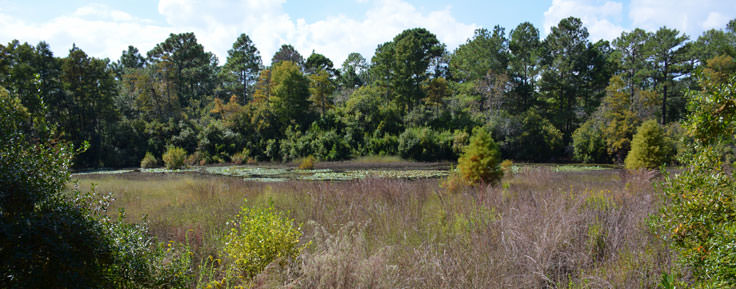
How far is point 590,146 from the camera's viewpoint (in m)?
29.9

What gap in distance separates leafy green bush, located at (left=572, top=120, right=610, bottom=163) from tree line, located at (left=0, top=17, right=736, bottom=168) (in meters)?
0.09

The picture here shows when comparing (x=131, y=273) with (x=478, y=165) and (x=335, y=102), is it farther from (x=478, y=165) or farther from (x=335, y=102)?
(x=335, y=102)

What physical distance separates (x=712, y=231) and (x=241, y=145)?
3795 centimetres

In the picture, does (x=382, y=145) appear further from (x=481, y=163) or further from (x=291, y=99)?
(x=481, y=163)

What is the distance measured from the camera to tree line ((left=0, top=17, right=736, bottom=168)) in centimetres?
3212

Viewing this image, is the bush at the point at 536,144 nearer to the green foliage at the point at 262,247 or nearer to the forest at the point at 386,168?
the forest at the point at 386,168

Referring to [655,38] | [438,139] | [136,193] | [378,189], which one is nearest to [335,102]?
[438,139]

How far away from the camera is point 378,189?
8180mm

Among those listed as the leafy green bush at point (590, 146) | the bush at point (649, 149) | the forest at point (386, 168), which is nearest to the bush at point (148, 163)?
the forest at point (386, 168)

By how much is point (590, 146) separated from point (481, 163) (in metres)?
24.8

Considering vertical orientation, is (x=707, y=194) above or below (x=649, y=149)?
below

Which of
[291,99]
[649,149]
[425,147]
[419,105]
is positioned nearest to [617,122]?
[425,147]

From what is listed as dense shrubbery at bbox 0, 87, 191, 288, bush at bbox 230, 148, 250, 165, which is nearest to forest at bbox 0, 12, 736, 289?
dense shrubbery at bbox 0, 87, 191, 288

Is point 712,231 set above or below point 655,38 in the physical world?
below
